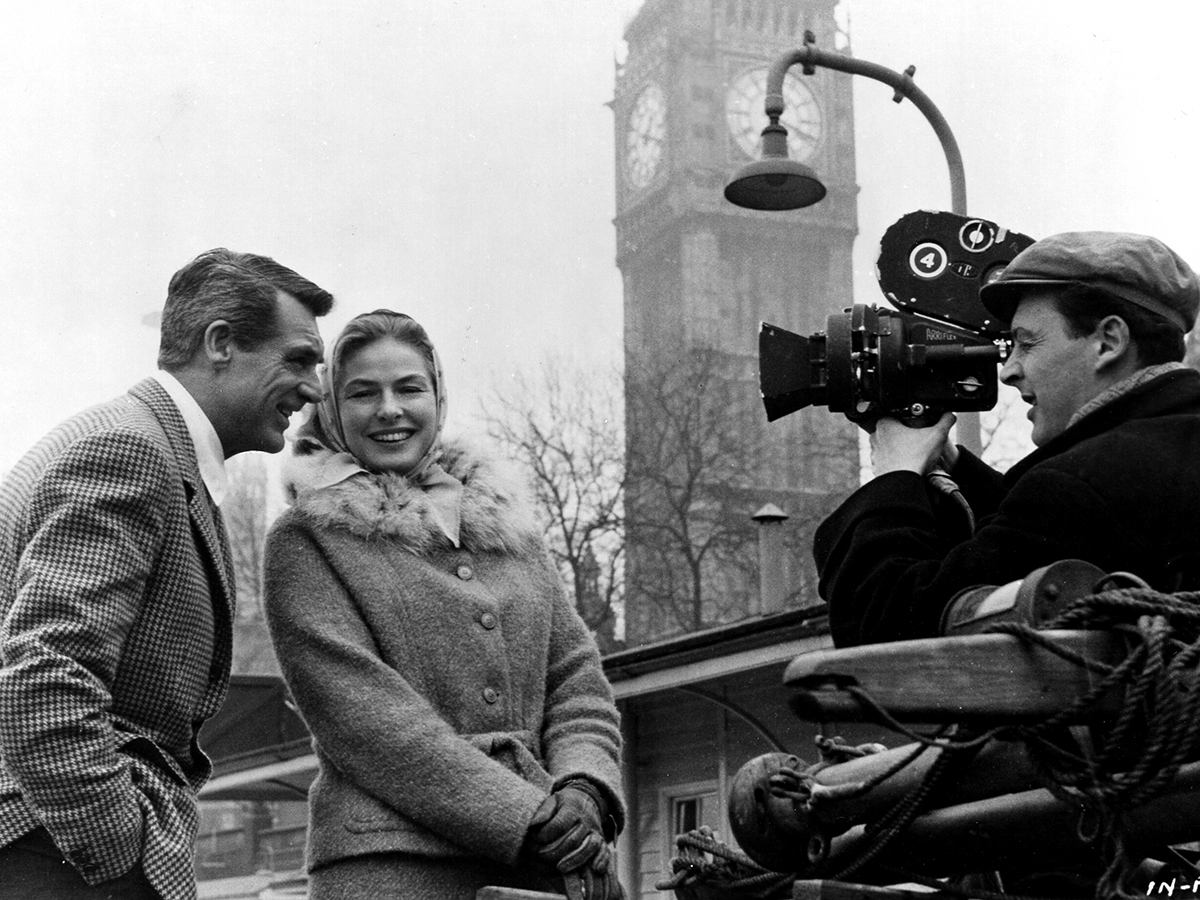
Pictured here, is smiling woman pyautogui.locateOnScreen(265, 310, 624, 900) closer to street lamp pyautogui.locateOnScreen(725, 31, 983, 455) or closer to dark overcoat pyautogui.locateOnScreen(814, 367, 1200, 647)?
dark overcoat pyautogui.locateOnScreen(814, 367, 1200, 647)

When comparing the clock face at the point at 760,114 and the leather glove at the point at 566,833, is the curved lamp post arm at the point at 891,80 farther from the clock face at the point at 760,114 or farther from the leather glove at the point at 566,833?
the clock face at the point at 760,114

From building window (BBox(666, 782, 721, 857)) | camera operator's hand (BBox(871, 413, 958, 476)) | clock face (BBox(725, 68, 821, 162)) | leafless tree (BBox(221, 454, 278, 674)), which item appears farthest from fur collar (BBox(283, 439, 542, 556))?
clock face (BBox(725, 68, 821, 162))

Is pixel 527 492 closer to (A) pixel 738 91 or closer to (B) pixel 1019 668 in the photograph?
(B) pixel 1019 668

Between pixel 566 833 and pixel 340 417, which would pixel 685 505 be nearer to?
pixel 340 417

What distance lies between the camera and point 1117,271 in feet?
9.35

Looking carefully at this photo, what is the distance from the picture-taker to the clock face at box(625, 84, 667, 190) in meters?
85.6

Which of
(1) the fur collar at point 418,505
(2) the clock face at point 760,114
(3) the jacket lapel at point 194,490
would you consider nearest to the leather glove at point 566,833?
(1) the fur collar at point 418,505

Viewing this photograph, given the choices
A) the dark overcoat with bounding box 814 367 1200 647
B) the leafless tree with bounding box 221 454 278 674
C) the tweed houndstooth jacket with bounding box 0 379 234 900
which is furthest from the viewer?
the leafless tree with bounding box 221 454 278 674

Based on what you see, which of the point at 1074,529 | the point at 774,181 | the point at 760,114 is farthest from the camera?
the point at 760,114

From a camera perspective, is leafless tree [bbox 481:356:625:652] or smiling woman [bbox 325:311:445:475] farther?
leafless tree [bbox 481:356:625:652]

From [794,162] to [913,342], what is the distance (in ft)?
25.1

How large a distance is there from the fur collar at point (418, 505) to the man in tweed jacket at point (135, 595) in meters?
0.27

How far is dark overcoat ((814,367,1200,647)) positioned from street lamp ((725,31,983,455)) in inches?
265

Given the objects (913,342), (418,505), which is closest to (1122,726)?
(913,342)
